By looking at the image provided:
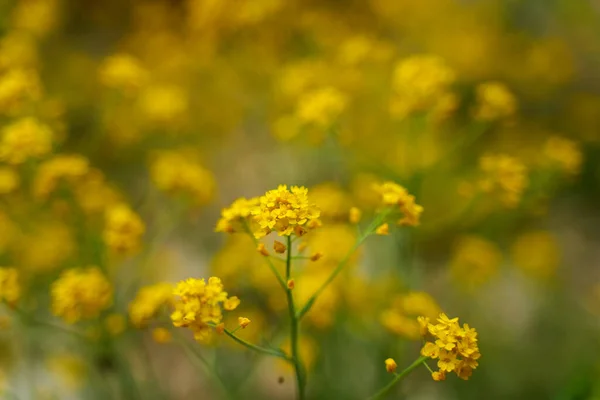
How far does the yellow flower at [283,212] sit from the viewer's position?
0.49m

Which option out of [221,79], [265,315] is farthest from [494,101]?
[221,79]

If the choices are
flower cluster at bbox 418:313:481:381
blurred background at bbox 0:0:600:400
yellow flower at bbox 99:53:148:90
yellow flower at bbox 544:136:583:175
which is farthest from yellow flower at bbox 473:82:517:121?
yellow flower at bbox 99:53:148:90

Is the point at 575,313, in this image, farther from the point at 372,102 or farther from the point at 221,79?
the point at 221,79

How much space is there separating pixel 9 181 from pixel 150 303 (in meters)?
0.28

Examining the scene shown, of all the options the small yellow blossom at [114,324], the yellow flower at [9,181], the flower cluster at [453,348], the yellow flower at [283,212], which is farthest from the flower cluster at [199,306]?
the yellow flower at [9,181]

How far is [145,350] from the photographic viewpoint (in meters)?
0.99

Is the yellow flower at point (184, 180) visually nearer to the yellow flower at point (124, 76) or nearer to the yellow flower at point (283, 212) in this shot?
the yellow flower at point (124, 76)

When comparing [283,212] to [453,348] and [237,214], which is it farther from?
[453,348]

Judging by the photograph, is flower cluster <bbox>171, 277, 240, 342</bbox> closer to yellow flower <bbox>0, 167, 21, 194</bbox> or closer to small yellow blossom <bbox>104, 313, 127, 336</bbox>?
small yellow blossom <bbox>104, 313, 127, 336</bbox>

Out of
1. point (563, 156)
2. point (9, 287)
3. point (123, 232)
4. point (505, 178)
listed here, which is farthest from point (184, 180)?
point (563, 156)

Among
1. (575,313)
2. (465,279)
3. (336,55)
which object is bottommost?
(575,313)

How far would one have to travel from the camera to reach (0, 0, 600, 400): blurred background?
79 centimetres

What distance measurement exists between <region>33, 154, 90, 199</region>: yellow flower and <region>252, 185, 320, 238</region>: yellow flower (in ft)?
1.07

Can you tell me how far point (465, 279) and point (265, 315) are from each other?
1.08ft
